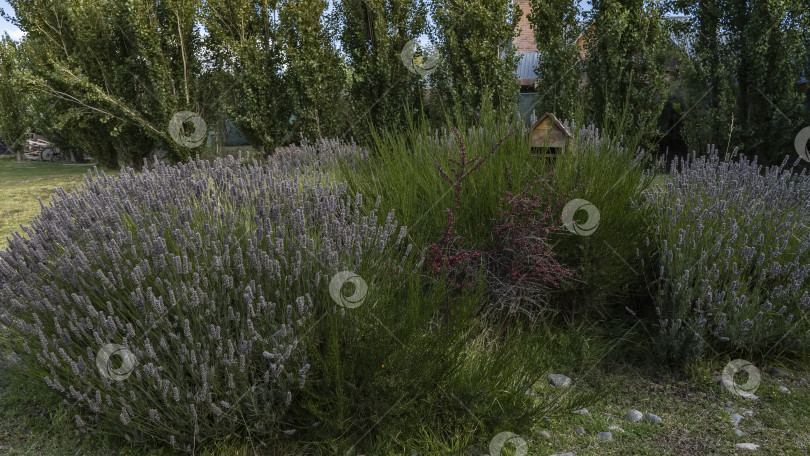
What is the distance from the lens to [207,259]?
2.65m

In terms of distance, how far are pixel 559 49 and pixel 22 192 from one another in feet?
34.1

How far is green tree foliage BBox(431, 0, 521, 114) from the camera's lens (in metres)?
9.98

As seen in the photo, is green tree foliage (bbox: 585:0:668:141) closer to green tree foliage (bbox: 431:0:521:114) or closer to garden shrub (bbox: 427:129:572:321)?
green tree foliage (bbox: 431:0:521:114)

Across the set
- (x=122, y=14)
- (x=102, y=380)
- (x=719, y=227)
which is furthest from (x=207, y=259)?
(x=122, y=14)

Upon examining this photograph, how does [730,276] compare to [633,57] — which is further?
[633,57]

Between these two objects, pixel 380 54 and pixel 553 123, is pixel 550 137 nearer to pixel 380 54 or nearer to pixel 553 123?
pixel 553 123

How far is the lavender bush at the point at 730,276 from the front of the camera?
3.25 metres

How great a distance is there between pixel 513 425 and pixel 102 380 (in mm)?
1824

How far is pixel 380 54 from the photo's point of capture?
34.4 ft

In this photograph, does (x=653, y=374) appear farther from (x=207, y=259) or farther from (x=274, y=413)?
(x=207, y=259)

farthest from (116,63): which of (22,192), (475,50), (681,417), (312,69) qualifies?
(681,417)

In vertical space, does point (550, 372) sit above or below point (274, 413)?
below

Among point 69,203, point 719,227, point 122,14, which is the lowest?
point 719,227

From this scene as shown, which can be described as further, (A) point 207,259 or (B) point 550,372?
(B) point 550,372
